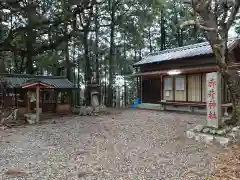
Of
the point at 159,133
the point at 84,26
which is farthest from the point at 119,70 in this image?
the point at 159,133

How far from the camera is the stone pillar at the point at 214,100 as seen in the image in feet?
24.6

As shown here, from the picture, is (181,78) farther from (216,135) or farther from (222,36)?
(216,135)

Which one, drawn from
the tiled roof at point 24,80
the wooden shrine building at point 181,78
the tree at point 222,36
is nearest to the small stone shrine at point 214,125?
the tree at point 222,36

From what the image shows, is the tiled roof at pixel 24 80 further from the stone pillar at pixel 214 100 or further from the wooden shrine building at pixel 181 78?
the stone pillar at pixel 214 100

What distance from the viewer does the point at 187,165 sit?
5.31 metres

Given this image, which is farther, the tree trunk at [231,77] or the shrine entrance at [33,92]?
the shrine entrance at [33,92]

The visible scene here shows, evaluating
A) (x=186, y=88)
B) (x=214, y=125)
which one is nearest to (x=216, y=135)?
(x=214, y=125)

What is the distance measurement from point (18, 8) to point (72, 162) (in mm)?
8743

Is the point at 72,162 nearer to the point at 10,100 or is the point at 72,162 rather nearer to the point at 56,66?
the point at 10,100

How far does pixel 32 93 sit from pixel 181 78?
8.57 meters

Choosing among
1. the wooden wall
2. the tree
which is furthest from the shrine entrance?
the tree

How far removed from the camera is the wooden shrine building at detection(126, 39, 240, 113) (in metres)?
14.9

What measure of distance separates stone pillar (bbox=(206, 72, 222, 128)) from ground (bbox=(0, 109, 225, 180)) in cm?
88

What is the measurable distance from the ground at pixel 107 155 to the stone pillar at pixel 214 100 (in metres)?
0.88
